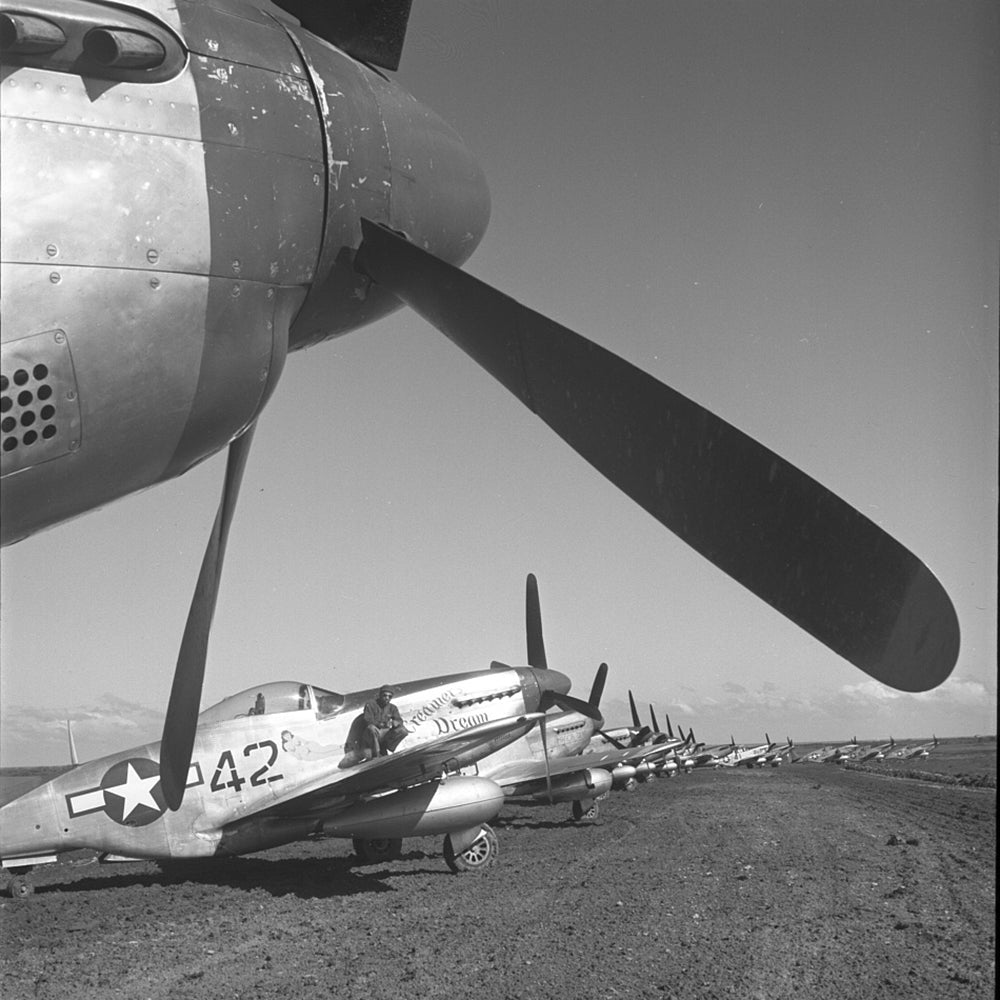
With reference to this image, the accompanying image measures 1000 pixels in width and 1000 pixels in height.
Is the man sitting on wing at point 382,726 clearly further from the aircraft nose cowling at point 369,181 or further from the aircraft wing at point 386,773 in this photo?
the aircraft nose cowling at point 369,181

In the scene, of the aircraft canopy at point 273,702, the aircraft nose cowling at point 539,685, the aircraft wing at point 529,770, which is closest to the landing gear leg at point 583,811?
the aircraft wing at point 529,770

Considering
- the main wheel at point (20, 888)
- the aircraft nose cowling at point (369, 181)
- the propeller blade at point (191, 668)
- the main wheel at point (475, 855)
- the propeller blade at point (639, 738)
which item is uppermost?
the aircraft nose cowling at point (369, 181)

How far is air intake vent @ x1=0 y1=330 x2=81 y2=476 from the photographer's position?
1.82m

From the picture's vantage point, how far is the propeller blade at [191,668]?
131 inches

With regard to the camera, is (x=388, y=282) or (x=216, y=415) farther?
(x=388, y=282)

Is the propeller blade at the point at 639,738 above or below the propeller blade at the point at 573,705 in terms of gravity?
below

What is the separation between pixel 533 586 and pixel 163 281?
52.9 feet

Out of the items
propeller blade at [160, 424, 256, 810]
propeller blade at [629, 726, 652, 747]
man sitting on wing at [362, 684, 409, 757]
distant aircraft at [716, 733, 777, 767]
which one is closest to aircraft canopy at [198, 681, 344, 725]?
man sitting on wing at [362, 684, 409, 757]

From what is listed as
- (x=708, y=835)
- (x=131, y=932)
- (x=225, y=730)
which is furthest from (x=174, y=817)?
(x=708, y=835)

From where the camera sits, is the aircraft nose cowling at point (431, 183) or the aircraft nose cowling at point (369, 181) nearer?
the aircraft nose cowling at point (369, 181)

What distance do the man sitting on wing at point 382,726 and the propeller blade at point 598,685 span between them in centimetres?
947

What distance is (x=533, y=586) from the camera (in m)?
18.0

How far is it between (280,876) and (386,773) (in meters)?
1.84

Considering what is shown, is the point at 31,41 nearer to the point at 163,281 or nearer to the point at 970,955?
the point at 163,281
